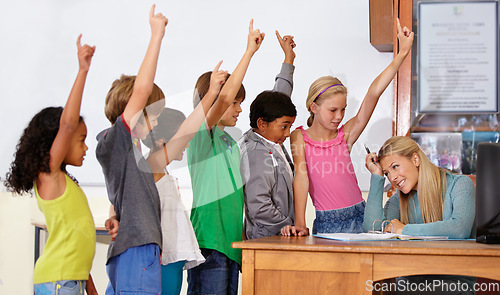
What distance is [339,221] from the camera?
2.09 m

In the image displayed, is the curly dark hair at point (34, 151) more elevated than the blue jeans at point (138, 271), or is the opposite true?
the curly dark hair at point (34, 151)

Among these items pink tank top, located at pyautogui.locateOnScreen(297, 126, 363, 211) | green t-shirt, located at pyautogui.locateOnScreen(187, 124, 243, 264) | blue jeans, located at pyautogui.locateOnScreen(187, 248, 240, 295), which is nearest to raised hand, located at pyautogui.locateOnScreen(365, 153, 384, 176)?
pink tank top, located at pyautogui.locateOnScreen(297, 126, 363, 211)

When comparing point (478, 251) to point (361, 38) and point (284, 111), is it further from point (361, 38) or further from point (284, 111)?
point (361, 38)

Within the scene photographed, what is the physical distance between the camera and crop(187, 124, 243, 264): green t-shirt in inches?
71.5

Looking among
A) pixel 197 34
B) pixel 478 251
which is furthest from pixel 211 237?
pixel 197 34

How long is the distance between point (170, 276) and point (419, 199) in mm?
833

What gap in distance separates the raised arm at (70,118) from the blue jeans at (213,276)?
595 mm

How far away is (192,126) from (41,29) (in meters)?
1.25

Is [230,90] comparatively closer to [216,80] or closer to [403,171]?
[216,80]

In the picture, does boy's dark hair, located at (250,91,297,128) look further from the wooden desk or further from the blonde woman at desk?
the wooden desk

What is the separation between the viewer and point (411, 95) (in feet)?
8.80

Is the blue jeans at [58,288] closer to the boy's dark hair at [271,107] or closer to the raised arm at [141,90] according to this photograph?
the raised arm at [141,90]

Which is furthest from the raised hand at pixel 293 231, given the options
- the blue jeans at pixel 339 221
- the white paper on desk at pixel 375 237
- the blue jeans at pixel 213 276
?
the blue jeans at pixel 339 221

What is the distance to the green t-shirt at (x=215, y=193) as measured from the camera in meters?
1.82
